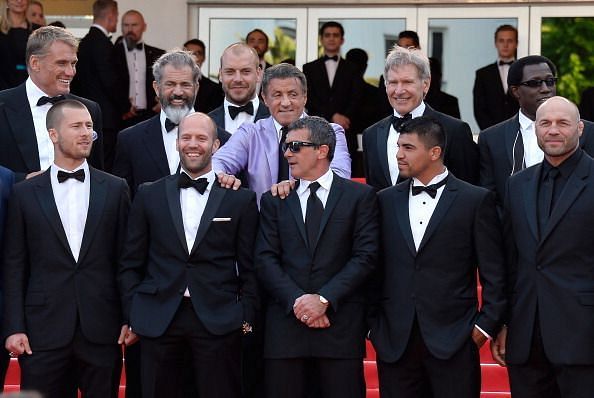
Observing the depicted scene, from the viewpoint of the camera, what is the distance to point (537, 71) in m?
7.39

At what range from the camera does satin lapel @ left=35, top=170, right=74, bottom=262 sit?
6723mm

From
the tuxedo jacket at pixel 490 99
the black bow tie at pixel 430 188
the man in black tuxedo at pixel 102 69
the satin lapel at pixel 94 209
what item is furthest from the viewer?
the tuxedo jacket at pixel 490 99

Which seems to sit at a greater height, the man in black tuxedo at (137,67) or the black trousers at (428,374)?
the man in black tuxedo at (137,67)

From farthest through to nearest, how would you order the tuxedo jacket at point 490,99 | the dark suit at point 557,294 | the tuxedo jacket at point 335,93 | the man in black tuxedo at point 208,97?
the tuxedo jacket at point 335,93 → the tuxedo jacket at point 490,99 → the man in black tuxedo at point 208,97 → the dark suit at point 557,294

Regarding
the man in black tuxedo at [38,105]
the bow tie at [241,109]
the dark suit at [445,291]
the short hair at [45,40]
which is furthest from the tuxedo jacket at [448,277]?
the short hair at [45,40]

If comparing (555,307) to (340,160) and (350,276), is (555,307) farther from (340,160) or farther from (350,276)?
(340,160)

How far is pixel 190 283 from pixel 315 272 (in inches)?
25.6

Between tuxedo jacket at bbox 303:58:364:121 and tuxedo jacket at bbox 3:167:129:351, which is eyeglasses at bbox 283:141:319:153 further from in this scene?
tuxedo jacket at bbox 303:58:364:121

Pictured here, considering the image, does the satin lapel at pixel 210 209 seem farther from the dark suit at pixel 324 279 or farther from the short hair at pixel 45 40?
the short hair at pixel 45 40

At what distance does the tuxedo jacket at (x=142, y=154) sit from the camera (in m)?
7.52

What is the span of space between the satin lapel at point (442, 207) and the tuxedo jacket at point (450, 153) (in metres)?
0.71

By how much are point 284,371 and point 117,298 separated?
985 mm

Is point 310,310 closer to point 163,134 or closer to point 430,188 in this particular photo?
point 430,188

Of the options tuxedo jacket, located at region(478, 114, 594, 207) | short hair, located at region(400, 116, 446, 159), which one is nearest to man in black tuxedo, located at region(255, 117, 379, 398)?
short hair, located at region(400, 116, 446, 159)
